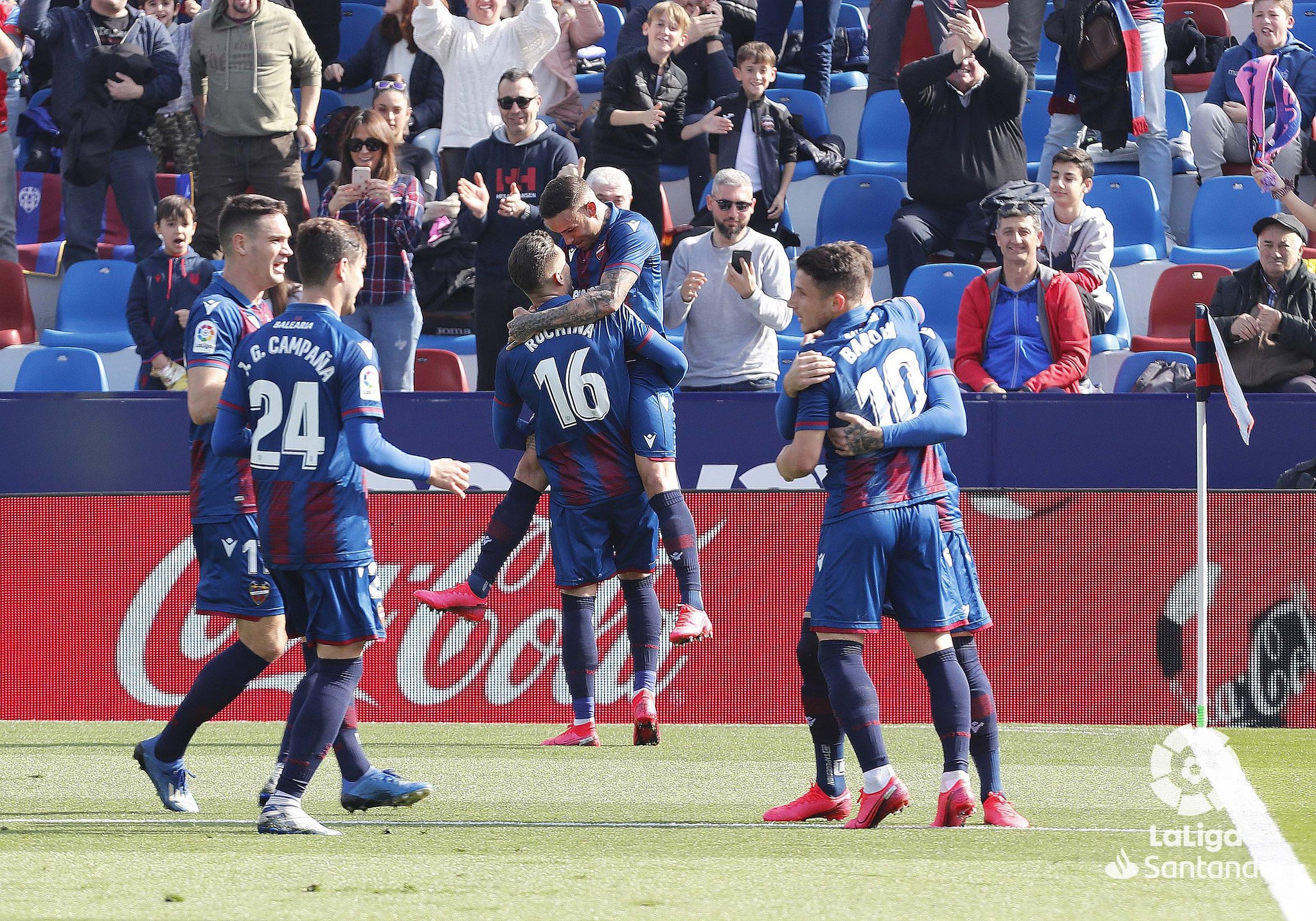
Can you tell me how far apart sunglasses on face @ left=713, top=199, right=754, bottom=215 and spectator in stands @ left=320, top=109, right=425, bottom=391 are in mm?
1955

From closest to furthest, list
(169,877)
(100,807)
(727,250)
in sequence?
(169,877) → (100,807) → (727,250)

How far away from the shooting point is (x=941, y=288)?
35.4 feet

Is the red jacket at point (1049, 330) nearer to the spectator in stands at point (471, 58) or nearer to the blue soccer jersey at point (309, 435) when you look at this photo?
the spectator in stands at point (471, 58)

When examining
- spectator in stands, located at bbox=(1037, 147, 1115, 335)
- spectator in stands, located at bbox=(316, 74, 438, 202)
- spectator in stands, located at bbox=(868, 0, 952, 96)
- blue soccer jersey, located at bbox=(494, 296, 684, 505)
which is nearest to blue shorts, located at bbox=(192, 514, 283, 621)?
blue soccer jersey, located at bbox=(494, 296, 684, 505)

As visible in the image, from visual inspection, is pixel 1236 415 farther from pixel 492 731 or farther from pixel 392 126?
pixel 392 126

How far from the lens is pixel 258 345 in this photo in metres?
5.18

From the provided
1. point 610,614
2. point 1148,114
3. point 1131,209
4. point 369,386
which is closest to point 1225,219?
point 1131,209

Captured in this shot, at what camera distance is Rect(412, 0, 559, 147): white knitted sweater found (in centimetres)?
1176

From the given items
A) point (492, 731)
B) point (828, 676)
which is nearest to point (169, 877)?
point (828, 676)

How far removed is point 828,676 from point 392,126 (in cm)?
647

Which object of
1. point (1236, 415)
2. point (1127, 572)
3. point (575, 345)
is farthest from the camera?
point (1127, 572)

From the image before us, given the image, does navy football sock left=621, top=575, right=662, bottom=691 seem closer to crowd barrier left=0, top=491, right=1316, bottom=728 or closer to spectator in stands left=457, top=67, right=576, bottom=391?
crowd barrier left=0, top=491, right=1316, bottom=728

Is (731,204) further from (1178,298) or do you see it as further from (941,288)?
(1178,298)

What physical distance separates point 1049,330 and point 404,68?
19.4 ft
